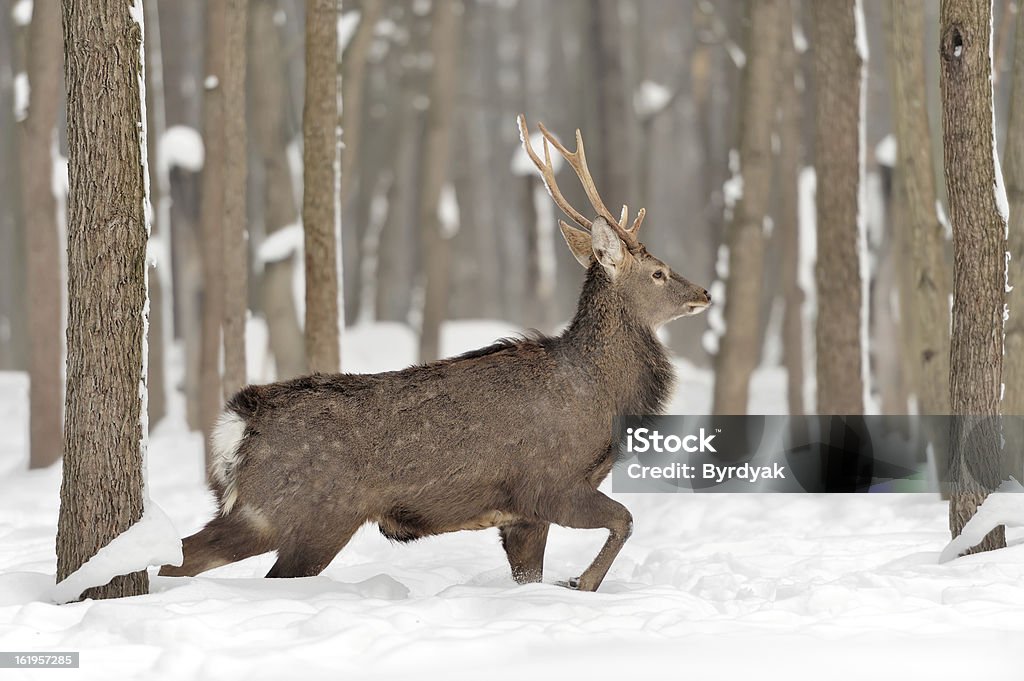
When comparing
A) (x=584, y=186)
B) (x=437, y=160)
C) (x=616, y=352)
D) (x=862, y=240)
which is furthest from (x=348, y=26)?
(x=616, y=352)

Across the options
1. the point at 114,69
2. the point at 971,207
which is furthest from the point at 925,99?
the point at 114,69

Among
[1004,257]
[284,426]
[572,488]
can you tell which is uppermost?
[1004,257]

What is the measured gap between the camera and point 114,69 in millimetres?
5648

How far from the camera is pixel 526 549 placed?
659 centimetres

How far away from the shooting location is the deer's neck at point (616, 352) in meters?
6.49

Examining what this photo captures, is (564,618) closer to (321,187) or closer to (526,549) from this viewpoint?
(526,549)

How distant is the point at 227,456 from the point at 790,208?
10.5 metres

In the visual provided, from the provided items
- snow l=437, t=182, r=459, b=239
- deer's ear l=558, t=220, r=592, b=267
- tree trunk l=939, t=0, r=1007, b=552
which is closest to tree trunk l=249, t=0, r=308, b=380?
deer's ear l=558, t=220, r=592, b=267

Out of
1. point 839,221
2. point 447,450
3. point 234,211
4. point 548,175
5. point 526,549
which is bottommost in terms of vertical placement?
point 526,549

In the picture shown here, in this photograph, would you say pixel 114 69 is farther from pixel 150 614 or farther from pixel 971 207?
pixel 971 207

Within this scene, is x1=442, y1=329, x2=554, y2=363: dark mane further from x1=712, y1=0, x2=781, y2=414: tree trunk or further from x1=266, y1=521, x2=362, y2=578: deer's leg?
x1=712, y1=0, x2=781, y2=414: tree trunk

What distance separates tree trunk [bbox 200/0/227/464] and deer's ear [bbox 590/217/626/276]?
5.09m

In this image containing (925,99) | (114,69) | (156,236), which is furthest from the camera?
(156,236)

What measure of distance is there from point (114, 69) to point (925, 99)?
6344mm
